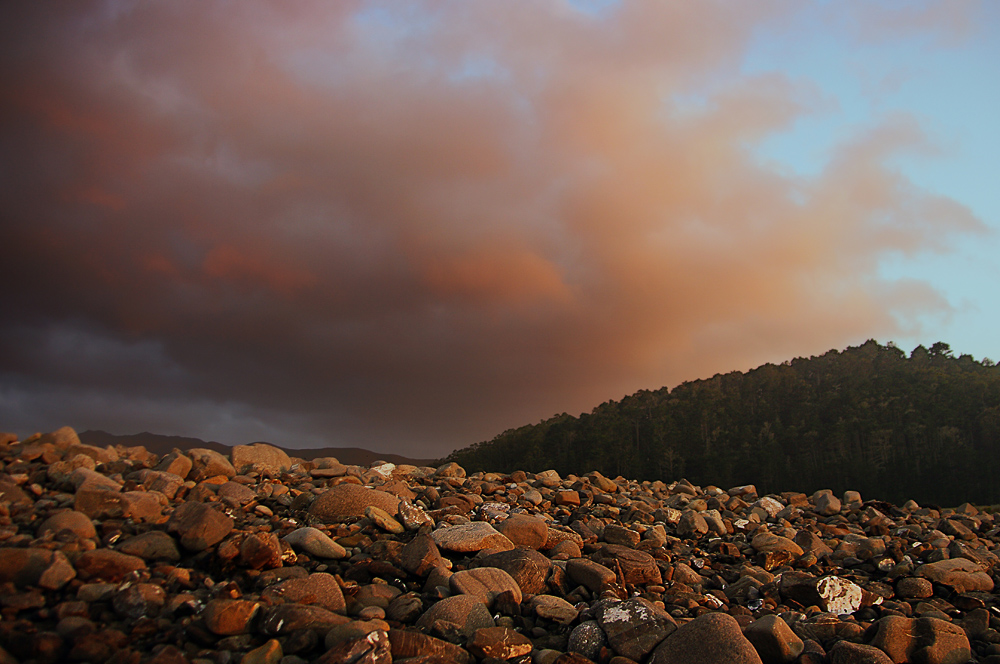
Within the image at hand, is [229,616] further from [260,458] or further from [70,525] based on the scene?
[260,458]

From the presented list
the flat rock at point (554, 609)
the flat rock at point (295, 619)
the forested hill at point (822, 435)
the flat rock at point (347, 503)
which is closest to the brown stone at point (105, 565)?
the flat rock at point (295, 619)

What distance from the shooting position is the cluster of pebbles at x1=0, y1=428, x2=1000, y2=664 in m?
5.86

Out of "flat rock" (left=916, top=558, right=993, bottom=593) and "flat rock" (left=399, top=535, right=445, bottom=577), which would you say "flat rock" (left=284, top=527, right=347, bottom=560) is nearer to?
"flat rock" (left=399, top=535, right=445, bottom=577)

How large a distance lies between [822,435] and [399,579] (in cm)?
5342

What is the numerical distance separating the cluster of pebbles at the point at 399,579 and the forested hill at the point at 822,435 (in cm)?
3862

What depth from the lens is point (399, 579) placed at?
7.51 m

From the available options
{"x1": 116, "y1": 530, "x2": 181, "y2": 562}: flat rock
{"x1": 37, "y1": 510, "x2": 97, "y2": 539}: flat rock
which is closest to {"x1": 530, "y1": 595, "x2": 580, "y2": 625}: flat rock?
{"x1": 116, "y1": 530, "x2": 181, "y2": 562}: flat rock

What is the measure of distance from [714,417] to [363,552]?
54.0 m

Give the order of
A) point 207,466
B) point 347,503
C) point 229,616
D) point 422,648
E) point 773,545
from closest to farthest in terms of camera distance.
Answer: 1. point 422,648
2. point 229,616
3. point 347,503
4. point 207,466
5. point 773,545

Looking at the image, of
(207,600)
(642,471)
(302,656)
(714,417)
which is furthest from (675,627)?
(714,417)

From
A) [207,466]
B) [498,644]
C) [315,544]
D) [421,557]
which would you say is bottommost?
[498,644]

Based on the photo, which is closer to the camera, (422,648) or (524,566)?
(422,648)

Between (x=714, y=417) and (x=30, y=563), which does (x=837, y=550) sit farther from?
(x=714, y=417)

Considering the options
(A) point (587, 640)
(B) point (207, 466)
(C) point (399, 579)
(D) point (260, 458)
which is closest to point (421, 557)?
(C) point (399, 579)
